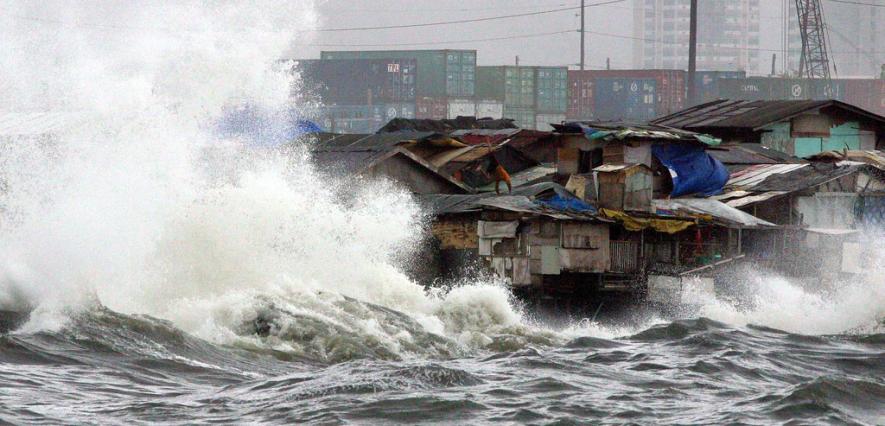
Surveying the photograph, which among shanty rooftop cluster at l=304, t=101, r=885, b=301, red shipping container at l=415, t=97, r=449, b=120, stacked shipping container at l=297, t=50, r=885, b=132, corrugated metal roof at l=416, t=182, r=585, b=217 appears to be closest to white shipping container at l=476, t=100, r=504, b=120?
stacked shipping container at l=297, t=50, r=885, b=132

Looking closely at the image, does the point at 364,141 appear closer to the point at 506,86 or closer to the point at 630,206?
the point at 630,206

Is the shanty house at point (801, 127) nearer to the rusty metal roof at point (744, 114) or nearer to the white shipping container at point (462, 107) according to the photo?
the rusty metal roof at point (744, 114)

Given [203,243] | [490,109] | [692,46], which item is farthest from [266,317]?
[490,109]

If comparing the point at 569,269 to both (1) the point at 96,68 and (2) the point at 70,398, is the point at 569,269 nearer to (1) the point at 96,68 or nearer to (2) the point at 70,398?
(1) the point at 96,68

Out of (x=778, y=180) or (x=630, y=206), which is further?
(x=778, y=180)

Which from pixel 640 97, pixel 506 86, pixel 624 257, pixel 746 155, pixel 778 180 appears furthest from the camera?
pixel 640 97

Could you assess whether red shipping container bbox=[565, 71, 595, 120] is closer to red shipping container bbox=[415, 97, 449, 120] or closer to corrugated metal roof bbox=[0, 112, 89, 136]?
red shipping container bbox=[415, 97, 449, 120]

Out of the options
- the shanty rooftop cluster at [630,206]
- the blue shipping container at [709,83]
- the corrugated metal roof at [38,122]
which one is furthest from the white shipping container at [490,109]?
the corrugated metal roof at [38,122]
